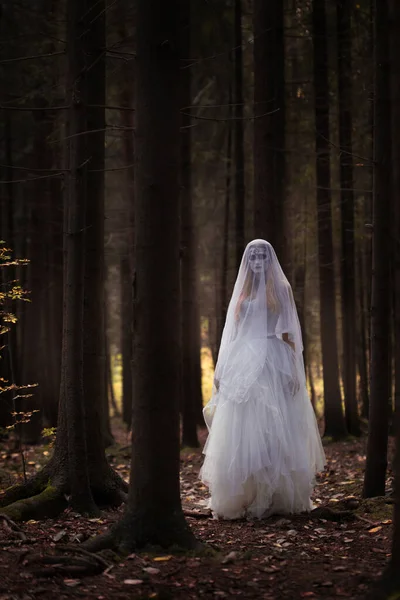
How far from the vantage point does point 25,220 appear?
18703 mm

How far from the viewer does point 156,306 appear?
5.79m

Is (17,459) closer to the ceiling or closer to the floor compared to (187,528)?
closer to the floor

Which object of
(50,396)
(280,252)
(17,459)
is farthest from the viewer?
(50,396)

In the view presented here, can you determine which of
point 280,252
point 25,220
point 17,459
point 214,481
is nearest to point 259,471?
point 214,481

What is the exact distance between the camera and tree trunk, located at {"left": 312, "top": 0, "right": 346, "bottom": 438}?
15.2 meters

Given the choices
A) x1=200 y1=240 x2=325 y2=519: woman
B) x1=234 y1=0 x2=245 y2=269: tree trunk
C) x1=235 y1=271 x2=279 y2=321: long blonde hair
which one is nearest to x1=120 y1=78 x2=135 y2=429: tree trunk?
x1=234 y1=0 x2=245 y2=269: tree trunk

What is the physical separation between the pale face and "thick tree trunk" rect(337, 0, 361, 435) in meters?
7.14

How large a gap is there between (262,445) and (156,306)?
297 cm

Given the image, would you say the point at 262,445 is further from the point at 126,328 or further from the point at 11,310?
the point at 126,328

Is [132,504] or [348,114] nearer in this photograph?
[132,504]

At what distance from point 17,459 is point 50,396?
502 cm

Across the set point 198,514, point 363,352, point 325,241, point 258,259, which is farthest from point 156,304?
point 363,352

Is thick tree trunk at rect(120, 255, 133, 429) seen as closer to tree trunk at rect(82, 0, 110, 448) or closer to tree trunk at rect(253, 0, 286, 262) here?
tree trunk at rect(253, 0, 286, 262)

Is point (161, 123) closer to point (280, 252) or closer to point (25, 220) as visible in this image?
point (280, 252)
